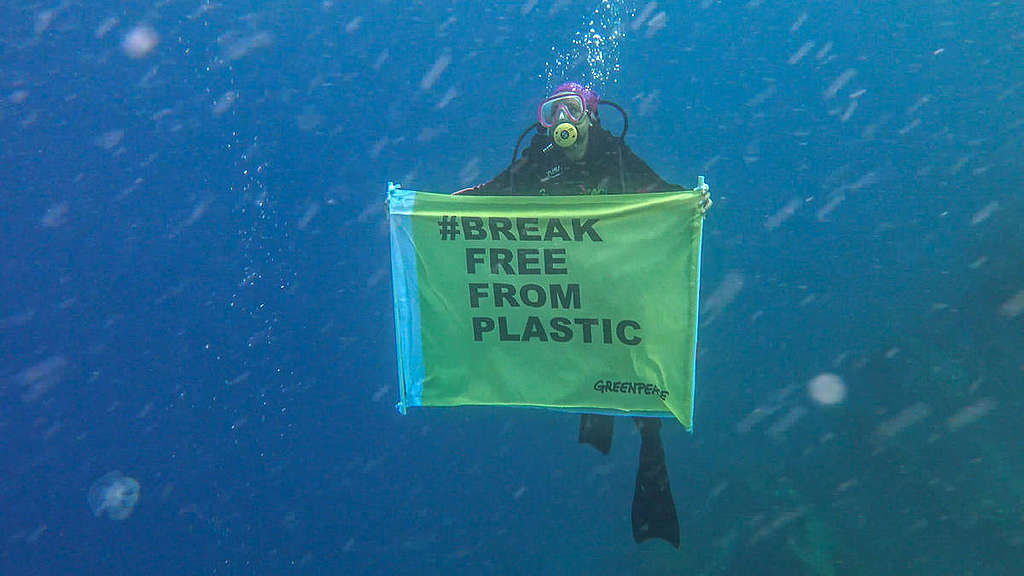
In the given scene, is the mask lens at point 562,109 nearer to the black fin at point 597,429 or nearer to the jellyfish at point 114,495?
the black fin at point 597,429

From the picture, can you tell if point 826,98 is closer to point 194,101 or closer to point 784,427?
point 784,427

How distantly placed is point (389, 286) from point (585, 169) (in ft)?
5.20

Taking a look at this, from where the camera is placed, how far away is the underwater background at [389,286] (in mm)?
4445

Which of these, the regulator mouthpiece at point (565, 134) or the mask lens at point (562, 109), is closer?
the regulator mouthpiece at point (565, 134)

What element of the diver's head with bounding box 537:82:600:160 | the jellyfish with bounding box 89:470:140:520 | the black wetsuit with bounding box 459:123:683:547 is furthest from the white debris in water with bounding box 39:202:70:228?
the diver's head with bounding box 537:82:600:160

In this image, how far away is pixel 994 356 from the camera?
4.57 meters

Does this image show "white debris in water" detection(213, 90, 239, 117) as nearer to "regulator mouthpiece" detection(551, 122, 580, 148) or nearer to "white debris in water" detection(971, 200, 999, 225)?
"regulator mouthpiece" detection(551, 122, 580, 148)

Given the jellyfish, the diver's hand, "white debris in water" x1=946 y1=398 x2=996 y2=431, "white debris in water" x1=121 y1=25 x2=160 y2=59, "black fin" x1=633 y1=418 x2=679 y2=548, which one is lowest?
"black fin" x1=633 y1=418 x2=679 y2=548

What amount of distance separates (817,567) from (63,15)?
6.02 metres

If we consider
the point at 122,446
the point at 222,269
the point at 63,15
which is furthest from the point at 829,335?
Answer: the point at 63,15

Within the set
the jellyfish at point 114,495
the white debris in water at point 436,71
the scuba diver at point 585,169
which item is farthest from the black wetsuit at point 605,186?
the jellyfish at point 114,495

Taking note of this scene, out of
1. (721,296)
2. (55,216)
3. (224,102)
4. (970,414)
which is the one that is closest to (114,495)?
(55,216)

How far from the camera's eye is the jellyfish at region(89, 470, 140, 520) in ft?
16.7

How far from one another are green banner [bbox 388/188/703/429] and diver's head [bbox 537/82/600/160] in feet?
1.07
